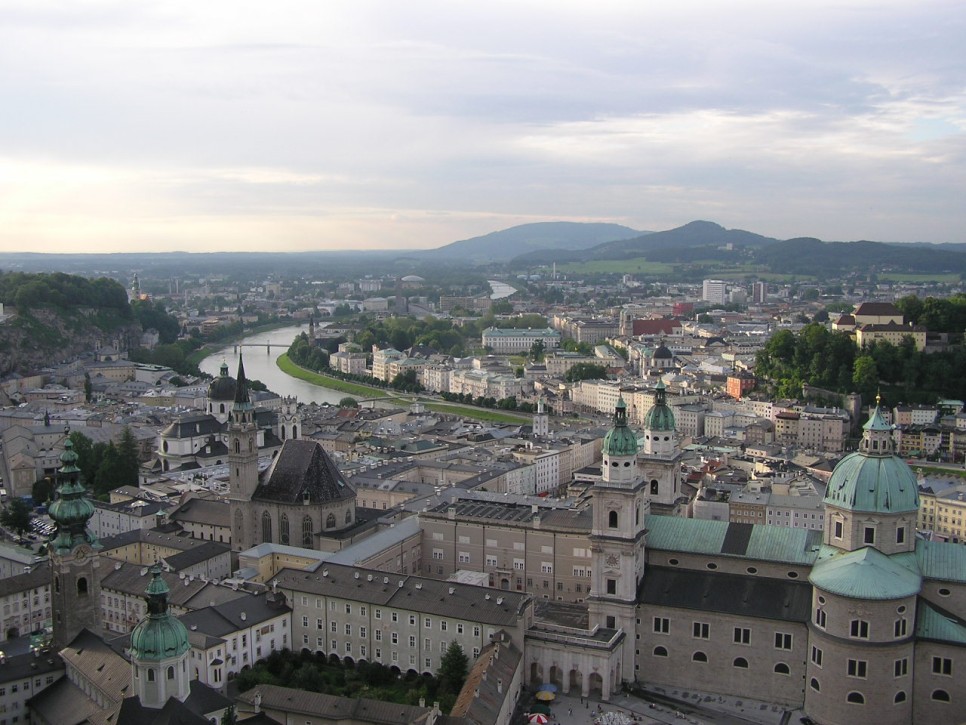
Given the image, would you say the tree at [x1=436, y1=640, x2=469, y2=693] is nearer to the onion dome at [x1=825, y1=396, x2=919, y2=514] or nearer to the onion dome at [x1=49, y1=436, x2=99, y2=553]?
the onion dome at [x1=49, y1=436, x2=99, y2=553]

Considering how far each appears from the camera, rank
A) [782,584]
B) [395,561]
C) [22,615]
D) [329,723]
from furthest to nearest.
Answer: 1. [395,561]
2. [22,615]
3. [782,584]
4. [329,723]

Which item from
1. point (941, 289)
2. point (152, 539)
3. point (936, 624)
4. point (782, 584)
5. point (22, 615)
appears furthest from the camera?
point (941, 289)

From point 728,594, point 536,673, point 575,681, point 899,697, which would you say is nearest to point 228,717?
point 536,673

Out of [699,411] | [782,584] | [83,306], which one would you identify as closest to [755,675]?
[782,584]

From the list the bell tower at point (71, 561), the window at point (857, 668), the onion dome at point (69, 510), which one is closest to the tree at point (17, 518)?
the bell tower at point (71, 561)

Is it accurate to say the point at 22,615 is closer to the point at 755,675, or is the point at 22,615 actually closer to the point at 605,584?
the point at 605,584

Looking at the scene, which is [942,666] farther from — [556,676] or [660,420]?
[660,420]

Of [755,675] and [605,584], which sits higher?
[605,584]

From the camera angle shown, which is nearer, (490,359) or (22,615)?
(22,615)
